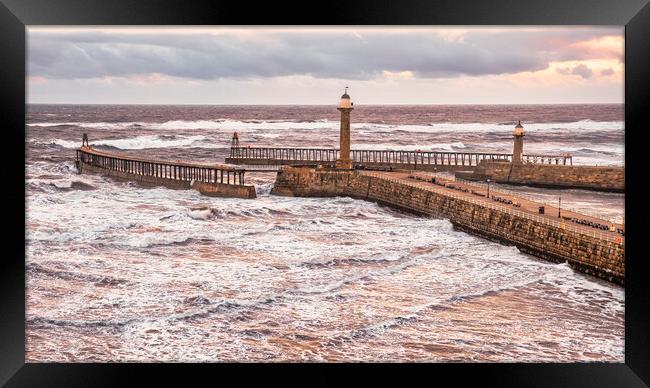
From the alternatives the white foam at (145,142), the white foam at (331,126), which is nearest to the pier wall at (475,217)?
the white foam at (331,126)

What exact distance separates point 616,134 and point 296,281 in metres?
24.9

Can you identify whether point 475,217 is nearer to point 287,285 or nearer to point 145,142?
point 287,285

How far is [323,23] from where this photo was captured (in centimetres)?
934

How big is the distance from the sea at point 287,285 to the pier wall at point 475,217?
11.4 inches

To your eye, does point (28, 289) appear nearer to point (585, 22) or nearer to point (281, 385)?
point (281, 385)

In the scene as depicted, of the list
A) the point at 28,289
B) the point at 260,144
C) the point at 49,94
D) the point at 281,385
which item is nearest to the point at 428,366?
the point at 281,385

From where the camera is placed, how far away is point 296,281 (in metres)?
14.9

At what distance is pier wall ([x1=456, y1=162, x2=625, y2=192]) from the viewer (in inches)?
1110

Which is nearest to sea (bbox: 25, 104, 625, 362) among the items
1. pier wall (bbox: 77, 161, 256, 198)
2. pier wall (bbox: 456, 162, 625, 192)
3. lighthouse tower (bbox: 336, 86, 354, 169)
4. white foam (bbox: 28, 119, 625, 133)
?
pier wall (bbox: 77, 161, 256, 198)

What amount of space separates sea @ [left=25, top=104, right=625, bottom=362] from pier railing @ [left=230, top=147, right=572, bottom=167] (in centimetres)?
282

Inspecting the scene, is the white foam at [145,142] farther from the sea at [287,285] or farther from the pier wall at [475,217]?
the pier wall at [475,217]

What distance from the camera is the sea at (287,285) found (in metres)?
11.3

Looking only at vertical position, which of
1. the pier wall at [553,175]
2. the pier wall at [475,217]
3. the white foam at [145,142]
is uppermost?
the white foam at [145,142]

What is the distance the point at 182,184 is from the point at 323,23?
1981 centimetres
